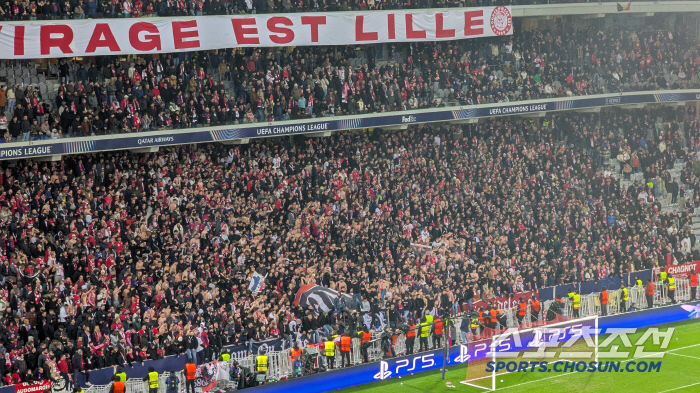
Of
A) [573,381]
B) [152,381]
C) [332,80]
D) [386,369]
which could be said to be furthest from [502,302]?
[152,381]

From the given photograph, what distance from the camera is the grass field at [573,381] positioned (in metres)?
25.8

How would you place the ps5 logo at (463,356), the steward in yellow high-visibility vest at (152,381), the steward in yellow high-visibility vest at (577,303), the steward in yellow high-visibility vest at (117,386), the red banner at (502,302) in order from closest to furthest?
1. the steward in yellow high-visibility vest at (117,386)
2. the steward in yellow high-visibility vest at (152,381)
3. the ps5 logo at (463,356)
4. the red banner at (502,302)
5. the steward in yellow high-visibility vest at (577,303)

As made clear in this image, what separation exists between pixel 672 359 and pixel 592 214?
9678 millimetres

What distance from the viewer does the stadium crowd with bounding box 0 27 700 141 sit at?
29797 mm

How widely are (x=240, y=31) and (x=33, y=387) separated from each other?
48.9ft

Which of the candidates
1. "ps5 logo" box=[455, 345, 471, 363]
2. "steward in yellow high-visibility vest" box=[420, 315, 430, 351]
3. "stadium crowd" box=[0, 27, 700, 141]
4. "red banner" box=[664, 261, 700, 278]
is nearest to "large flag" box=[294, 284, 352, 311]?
"steward in yellow high-visibility vest" box=[420, 315, 430, 351]

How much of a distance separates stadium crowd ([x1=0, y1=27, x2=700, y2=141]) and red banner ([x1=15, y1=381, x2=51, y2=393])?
323 inches

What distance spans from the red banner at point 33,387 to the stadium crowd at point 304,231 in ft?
2.07

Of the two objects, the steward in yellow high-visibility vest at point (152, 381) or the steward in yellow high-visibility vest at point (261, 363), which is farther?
the steward in yellow high-visibility vest at point (261, 363)

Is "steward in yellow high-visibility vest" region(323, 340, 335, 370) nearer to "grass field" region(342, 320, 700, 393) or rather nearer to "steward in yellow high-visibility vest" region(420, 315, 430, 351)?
"grass field" region(342, 320, 700, 393)

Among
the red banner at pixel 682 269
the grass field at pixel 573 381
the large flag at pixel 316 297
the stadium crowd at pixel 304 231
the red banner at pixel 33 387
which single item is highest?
the stadium crowd at pixel 304 231

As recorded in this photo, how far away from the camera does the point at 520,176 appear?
122 feet

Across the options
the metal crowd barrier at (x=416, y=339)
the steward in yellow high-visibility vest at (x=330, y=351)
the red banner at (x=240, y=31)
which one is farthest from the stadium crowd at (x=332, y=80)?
the steward in yellow high-visibility vest at (x=330, y=351)

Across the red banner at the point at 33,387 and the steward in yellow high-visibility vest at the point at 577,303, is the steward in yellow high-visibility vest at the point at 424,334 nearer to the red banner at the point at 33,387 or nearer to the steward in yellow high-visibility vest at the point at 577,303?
the steward in yellow high-visibility vest at the point at 577,303
